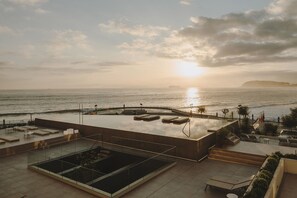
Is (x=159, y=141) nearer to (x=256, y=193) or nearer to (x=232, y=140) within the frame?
(x=232, y=140)

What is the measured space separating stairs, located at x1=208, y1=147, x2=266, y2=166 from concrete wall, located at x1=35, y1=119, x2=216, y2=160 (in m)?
0.53

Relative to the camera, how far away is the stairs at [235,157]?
14.5 metres

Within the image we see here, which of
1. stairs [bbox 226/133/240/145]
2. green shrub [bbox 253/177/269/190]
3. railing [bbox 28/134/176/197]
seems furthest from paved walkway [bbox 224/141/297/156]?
green shrub [bbox 253/177/269/190]

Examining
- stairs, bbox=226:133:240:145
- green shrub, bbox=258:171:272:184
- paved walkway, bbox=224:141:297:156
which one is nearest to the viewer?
green shrub, bbox=258:171:272:184

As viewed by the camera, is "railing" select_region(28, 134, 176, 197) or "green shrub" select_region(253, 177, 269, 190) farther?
"railing" select_region(28, 134, 176, 197)

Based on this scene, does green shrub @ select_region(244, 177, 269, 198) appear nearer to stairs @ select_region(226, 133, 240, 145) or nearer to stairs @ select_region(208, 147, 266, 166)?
stairs @ select_region(208, 147, 266, 166)

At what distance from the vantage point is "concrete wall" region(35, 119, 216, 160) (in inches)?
588

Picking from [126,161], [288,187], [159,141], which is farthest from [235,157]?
[126,161]

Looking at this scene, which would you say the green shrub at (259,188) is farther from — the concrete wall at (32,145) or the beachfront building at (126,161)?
the concrete wall at (32,145)

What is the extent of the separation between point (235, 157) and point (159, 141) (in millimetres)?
4829

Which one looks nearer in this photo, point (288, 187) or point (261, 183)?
point (261, 183)

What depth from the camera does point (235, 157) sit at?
15.1 meters

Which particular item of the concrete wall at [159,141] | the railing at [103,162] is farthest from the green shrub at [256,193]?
the concrete wall at [159,141]

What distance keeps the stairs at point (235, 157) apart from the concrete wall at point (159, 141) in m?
0.53
